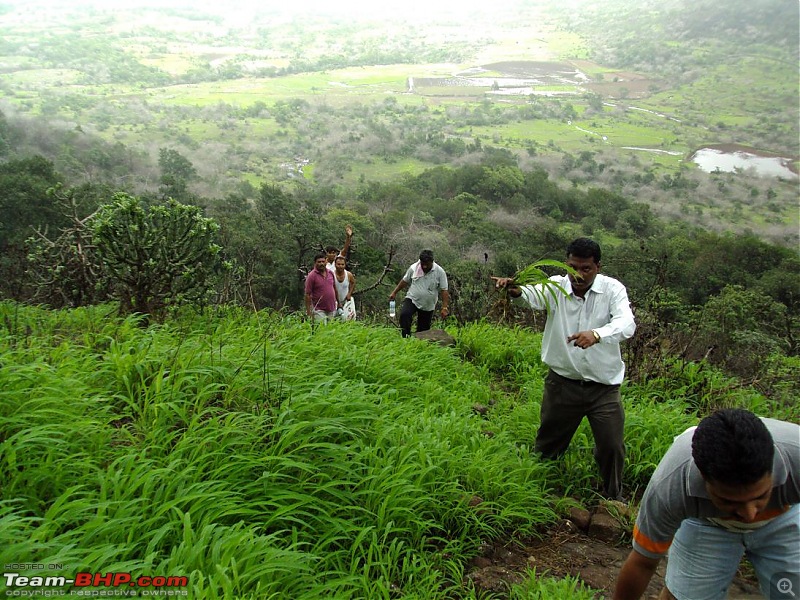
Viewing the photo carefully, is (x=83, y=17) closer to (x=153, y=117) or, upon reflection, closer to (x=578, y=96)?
(x=153, y=117)

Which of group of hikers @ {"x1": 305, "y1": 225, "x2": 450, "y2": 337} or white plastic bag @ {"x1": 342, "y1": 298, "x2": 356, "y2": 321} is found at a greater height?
group of hikers @ {"x1": 305, "y1": 225, "x2": 450, "y2": 337}

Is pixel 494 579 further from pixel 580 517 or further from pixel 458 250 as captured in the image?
pixel 458 250

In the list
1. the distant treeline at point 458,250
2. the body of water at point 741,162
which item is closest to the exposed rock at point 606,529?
the distant treeline at point 458,250

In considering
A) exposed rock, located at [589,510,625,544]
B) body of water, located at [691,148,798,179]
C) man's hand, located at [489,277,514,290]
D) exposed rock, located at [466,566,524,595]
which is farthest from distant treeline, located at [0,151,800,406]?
body of water, located at [691,148,798,179]

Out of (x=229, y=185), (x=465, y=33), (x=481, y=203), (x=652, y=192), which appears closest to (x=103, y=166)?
(x=229, y=185)

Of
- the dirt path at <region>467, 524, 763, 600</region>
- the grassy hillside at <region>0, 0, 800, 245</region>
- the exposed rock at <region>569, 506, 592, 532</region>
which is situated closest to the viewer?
the dirt path at <region>467, 524, 763, 600</region>

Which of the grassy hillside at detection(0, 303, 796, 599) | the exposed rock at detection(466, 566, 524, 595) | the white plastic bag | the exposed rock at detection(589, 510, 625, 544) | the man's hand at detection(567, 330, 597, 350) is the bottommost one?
the white plastic bag

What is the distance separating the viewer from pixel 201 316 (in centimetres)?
520

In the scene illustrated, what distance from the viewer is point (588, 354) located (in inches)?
137

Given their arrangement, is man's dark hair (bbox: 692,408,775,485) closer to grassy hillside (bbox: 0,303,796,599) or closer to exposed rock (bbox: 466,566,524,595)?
grassy hillside (bbox: 0,303,796,599)

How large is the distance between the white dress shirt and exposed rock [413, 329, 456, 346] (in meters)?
2.80

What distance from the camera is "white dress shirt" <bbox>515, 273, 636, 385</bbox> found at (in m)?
3.46

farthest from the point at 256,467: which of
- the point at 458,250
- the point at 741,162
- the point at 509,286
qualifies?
the point at 741,162

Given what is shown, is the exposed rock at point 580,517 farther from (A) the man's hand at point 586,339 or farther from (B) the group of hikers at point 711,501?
(A) the man's hand at point 586,339
